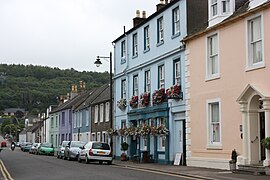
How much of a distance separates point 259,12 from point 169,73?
31.9ft

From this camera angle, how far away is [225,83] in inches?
918

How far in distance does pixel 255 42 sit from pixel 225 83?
2797 mm

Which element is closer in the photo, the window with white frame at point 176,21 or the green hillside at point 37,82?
the window with white frame at point 176,21

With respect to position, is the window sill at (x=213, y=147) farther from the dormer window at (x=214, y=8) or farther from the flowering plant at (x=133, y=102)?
the flowering plant at (x=133, y=102)

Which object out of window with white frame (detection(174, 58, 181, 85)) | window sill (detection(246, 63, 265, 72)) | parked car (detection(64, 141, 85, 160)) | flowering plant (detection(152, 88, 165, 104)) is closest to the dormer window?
window with white frame (detection(174, 58, 181, 85))

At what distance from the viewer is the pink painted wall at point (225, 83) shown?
70.2ft

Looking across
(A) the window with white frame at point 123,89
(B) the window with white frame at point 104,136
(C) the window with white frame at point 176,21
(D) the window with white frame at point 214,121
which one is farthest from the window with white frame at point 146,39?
(B) the window with white frame at point 104,136

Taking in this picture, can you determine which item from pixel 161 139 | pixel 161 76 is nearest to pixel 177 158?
pixel 161 139

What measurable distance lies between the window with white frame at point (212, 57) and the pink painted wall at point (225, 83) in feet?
1.08

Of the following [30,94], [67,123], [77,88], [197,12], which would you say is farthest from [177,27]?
[30,94]

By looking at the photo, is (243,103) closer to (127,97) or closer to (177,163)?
(177,163)

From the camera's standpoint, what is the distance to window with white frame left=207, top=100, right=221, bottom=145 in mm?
24062

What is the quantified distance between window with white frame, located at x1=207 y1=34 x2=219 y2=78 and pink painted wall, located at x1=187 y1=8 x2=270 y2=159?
0.33 metres

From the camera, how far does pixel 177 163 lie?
2803 cm
